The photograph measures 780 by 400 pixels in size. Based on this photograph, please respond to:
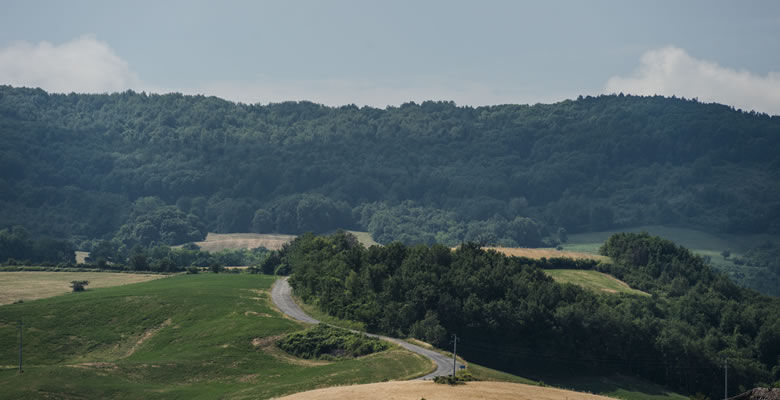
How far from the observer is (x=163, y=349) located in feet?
439

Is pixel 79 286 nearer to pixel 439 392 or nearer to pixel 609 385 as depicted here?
pixel 609 385

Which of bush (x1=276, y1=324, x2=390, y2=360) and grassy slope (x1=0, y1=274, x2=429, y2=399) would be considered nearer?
grassy slope (x1=0, y1=274, x2=429, y2=399)

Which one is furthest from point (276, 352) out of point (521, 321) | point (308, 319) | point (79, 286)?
point (79, 286)

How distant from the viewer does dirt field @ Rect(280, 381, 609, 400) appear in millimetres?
76312

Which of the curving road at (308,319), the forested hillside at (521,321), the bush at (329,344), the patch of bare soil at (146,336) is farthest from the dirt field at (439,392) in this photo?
the patch of bare soil at (146,336)

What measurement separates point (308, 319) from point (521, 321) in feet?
109

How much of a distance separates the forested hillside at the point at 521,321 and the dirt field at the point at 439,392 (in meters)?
57.0

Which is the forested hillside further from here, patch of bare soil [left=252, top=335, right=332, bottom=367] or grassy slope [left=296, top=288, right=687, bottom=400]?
patch of bare soil [left=252, top=335, right=332, bottom=367]

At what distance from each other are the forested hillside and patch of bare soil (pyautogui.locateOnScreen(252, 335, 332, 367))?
69.6 feet

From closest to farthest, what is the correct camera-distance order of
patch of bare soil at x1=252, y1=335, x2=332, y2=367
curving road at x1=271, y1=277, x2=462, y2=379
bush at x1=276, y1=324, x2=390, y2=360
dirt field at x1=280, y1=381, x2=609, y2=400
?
dirt field at x1=280, y1=381, x2=609, y2=400 → curving road at x1=271, y1=277, x2=462, y2=379 → patch of bare soil at x1=252, y1=335, x2=332, y2=367 → bush at x1=276, y1=324, x2=390, y2=360

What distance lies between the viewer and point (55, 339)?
140875mm

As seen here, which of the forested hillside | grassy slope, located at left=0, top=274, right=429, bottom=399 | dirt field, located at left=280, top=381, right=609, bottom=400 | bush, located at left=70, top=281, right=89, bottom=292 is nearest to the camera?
dirt field, located at left=280, top=381, right=609, bottom=400

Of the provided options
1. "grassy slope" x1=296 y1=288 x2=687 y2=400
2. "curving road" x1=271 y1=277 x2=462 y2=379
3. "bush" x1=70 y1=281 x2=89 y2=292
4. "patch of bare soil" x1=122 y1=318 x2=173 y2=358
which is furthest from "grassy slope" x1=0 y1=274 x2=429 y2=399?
"grassy slope" x1=296 y1=288 x2=687 y2=400

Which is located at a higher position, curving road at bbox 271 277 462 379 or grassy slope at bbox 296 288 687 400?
curving road at bbox 271 277 462 379
